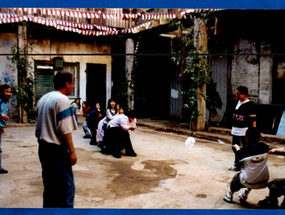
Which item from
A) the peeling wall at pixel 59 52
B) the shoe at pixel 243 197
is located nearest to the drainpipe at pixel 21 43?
the peeling wall at pixel 59 52

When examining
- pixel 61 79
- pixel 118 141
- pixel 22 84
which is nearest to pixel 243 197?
pixel 61 79

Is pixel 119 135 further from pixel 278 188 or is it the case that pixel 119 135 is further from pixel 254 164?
pixel 278 188

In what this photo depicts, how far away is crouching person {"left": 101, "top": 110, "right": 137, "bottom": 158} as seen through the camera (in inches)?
269

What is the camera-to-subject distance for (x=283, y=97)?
940 cm

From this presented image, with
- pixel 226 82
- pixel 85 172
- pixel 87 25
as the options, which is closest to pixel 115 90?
pixel 87 25

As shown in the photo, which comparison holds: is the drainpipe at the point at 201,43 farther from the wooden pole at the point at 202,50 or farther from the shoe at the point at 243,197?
the shoe at the point at 243,197

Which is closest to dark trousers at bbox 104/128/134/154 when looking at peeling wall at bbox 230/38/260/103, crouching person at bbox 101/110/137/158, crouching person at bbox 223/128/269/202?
crouching person at bbox 101/110/137/158

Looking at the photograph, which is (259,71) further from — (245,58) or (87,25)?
(87,25)

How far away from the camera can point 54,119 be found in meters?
3.06

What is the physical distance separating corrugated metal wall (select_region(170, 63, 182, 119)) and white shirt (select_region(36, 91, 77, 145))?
1089 cm

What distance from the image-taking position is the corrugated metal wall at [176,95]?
45.0ft

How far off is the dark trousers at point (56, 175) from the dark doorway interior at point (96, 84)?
11.6 metres

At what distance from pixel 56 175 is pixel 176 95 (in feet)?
36.8

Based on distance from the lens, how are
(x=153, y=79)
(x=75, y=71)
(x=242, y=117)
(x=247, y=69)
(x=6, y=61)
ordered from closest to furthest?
(x=242, y=117) → (x=247, y=69) → (x=6, y=61) → (x=75, y=71) → (x=153, y=79)
